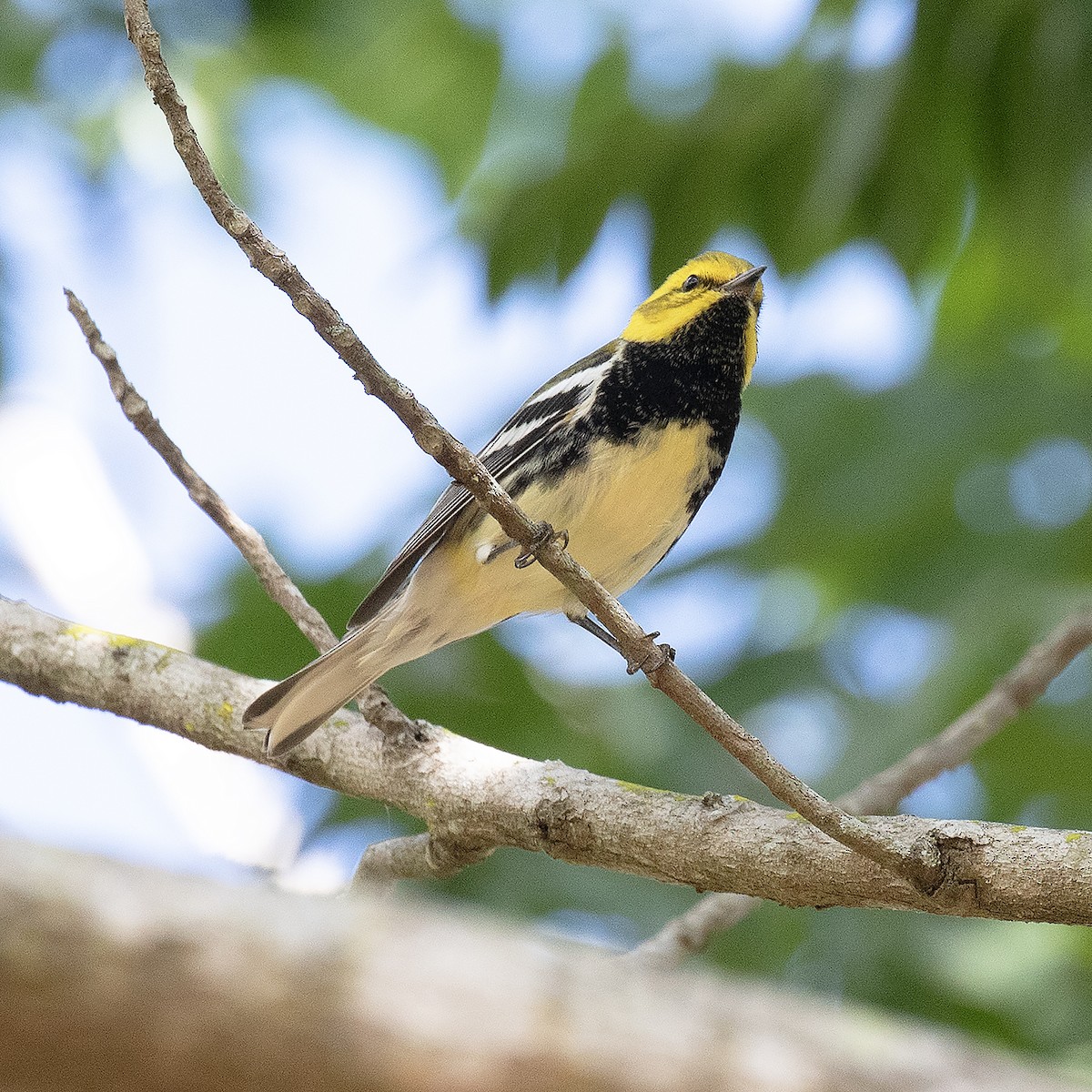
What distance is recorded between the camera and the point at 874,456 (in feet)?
22.0

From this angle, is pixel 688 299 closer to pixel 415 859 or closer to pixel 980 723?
pixel 980 723

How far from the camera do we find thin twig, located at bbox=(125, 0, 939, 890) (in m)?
2.70

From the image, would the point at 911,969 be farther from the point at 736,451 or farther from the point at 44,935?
the point at 44,935

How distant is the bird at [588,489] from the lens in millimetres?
4512

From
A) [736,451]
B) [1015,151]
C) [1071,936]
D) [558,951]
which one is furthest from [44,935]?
[736,451]

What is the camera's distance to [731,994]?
3.68 feet

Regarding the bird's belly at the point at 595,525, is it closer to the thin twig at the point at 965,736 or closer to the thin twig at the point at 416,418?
the thin twig at the point at 965,736

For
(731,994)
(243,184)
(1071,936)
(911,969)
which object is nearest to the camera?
(731,994)

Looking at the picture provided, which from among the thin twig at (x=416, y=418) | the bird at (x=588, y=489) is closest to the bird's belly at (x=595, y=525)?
the bird at (x=588, y=489)

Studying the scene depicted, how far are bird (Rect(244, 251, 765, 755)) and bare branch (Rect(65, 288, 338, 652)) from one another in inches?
7.3

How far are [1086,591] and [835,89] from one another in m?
2.30

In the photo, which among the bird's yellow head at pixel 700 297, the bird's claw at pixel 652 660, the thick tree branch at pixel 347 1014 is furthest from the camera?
the bird's yellow head at pixel 700 297

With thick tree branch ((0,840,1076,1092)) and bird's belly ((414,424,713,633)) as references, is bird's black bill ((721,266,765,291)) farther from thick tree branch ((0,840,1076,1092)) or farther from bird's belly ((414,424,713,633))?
thick tree branch ((0,840,1076,1092))

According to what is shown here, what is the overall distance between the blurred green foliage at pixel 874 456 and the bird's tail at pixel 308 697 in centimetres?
179
